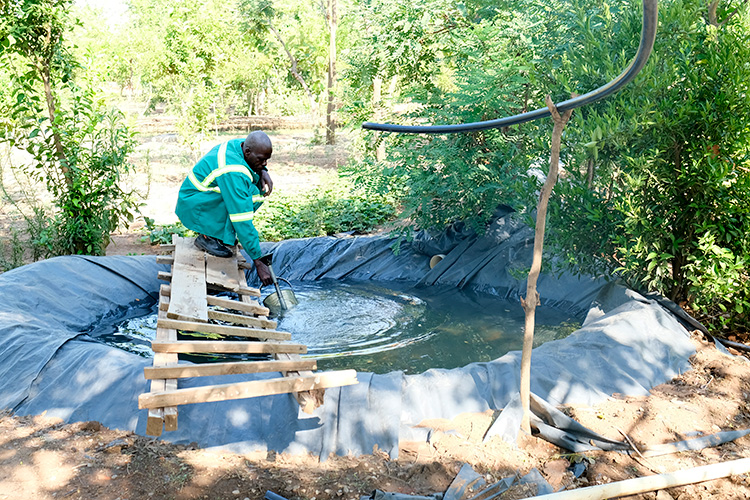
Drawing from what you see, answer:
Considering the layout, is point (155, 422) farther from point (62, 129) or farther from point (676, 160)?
point (62, 129)

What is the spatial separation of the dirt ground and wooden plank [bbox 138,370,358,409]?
33cm

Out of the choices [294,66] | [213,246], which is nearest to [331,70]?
[294,66]

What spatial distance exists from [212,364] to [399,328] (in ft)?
7.61

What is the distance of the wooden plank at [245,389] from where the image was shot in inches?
101

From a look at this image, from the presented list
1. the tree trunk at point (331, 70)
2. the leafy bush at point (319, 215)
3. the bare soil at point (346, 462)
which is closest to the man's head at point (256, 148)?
the bare soil at point (346, 462)

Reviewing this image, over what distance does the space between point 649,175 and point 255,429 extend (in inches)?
125

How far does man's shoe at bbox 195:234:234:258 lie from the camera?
17.2ft

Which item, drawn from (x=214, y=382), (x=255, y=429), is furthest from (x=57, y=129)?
(x=255, y=429)

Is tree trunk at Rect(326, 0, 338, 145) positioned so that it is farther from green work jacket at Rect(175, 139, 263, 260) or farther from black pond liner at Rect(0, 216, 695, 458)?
black pond liner at Rect(0, 216, 695, 458)

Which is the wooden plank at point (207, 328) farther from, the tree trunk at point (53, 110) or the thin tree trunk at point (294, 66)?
the thin tree trunk at point (294, 66)

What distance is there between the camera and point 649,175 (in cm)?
406

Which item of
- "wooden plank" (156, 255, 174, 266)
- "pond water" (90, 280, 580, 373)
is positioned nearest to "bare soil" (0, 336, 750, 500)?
"pond water" (90, 280, 580, 373)

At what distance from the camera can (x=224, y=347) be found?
3248mm

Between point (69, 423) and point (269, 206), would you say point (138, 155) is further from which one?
point (69, 423)
